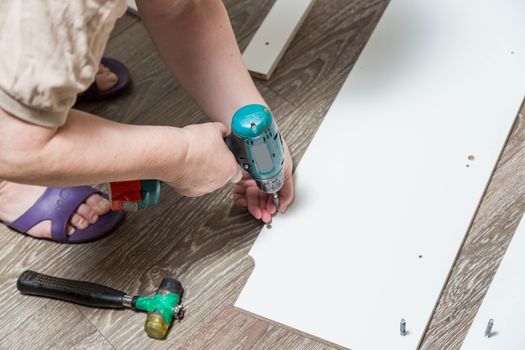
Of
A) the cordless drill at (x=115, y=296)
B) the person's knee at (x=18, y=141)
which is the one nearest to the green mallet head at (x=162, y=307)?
the cordless drill at (x=115, y=296)

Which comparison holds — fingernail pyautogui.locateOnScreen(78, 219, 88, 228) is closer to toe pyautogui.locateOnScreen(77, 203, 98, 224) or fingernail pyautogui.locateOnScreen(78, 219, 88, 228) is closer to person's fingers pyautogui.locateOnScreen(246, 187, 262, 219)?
toe pyautogui.locateOnScreen(77, 203, 98, 224)

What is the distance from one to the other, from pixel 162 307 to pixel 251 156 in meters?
0.36

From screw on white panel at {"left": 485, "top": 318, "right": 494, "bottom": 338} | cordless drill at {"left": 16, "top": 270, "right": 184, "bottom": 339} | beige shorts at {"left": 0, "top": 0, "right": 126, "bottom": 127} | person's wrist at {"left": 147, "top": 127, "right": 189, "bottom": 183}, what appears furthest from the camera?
cordless drill at {"left": 16, "top": 270, "right": 184, "bottom": 339}

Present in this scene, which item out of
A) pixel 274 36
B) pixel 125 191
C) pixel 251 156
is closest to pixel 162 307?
pixel 125 191

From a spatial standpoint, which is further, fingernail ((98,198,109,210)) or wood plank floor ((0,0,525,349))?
fingernail ((98,198,109,210))

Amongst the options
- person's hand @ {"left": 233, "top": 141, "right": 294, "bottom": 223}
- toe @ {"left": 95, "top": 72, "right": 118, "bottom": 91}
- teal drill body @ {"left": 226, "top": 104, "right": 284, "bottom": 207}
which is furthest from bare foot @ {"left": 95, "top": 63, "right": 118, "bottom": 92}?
teal drill body @ {"left": 226, "top": 104, "right": 284, "bottom": 207}

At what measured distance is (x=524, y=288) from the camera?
1.27 metres

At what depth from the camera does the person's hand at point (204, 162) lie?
1126 millimetres

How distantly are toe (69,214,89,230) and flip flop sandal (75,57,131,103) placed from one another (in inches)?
12.9

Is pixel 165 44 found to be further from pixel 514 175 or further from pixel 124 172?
pixel 514 175

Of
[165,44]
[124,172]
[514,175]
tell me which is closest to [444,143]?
[514,175]

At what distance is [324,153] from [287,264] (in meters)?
0.27

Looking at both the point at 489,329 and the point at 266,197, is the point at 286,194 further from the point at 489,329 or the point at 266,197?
the point at 489,329

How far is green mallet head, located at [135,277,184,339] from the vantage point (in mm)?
1319
